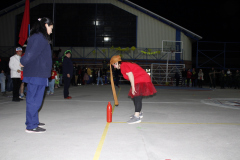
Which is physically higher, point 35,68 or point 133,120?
point 35,68

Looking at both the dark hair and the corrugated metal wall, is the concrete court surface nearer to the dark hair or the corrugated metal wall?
the dark hair

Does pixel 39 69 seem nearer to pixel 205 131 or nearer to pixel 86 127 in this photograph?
pixel 86 127

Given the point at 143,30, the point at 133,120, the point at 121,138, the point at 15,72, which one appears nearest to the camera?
the point at 121,138

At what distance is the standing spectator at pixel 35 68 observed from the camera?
193 inches

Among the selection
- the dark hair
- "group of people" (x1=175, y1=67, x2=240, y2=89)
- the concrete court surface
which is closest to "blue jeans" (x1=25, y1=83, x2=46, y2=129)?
the concrete court surface

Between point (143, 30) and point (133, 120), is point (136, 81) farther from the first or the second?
point (143, 30)

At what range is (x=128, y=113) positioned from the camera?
747cm

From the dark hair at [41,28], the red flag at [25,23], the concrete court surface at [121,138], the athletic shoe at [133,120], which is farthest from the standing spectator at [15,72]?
the red flag at [25,23]

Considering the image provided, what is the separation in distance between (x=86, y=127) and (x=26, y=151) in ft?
5.97

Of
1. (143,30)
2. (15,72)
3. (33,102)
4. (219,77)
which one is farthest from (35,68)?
(143,30)

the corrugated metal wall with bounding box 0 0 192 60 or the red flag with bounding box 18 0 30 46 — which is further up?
the corrugated metal wall with bounding box 0 0 192 60

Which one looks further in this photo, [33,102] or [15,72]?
[15,72]

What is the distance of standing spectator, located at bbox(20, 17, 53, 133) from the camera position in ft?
16.0

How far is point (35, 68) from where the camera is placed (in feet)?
16.2
